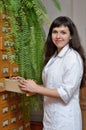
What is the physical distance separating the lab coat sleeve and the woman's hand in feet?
0.46

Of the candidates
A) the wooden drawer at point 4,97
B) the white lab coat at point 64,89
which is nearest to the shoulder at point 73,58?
the white lab coat at point 64,89

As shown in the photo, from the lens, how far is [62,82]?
1.43 m

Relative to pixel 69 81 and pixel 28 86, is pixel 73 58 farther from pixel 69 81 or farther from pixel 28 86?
pixel 28 86

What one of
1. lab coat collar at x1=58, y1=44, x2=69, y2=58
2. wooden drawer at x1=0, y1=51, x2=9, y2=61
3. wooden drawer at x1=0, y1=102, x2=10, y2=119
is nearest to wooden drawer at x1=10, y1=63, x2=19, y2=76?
wooden drawer at x1=0, y1=51, x2=9, y2=61

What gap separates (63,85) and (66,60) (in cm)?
14

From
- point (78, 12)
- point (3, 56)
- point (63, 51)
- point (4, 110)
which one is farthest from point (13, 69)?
point (78, 12)

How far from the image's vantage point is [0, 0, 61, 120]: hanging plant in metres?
1.54

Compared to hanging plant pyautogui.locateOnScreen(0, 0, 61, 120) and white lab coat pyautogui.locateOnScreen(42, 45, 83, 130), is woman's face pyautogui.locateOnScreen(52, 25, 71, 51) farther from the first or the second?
hanging plant pyautogui.locateOnScreen(0, 0, 61, 120)

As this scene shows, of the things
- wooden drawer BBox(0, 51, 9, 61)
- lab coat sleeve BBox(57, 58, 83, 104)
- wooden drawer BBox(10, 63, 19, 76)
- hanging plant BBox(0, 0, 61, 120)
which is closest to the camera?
lab coat sleeve BBox(57, 58, 83, 104)

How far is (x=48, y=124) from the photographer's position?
4.93 feet

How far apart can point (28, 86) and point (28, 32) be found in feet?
1.15

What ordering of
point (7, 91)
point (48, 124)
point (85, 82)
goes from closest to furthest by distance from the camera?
point (48, 124)
point (85, 82)
point (7, 91)

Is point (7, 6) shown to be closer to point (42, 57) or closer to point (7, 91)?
Answer: point (42, 57)

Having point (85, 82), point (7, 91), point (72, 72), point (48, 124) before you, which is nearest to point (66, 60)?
point (72, 72)
